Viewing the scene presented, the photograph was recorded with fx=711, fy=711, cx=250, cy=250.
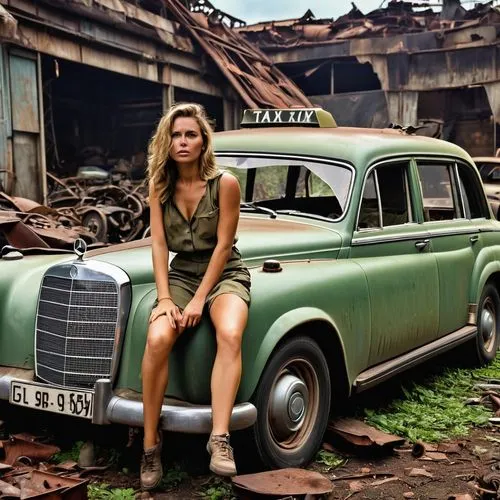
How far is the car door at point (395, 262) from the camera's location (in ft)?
13.7

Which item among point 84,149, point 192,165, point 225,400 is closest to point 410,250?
point 192,165

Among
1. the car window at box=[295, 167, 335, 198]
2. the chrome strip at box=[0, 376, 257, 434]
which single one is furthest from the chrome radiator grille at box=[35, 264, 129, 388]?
the car window at box=[295, 167, 335, 198]

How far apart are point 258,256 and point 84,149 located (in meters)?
13.5

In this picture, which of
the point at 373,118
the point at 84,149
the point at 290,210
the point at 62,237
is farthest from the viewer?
the point at 373,118

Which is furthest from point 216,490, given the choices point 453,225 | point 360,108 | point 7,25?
point 360,108

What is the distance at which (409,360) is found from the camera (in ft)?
14.5

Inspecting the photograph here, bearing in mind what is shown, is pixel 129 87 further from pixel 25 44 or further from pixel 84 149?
pixel 25 44

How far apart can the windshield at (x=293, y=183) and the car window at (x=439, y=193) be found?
102 cm

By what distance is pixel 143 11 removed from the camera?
13.8 m

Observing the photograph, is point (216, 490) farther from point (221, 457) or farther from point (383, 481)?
point (383, 481)

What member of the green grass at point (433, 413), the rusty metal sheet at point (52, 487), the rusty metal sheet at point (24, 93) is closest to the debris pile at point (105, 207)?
the rusty metal sheet at point (24, 93)

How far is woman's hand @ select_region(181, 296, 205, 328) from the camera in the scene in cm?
303

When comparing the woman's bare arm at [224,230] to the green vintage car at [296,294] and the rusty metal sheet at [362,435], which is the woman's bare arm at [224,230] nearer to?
the green vintage car at [296,294]

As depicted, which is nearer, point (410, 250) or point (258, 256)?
point (258, 256)
